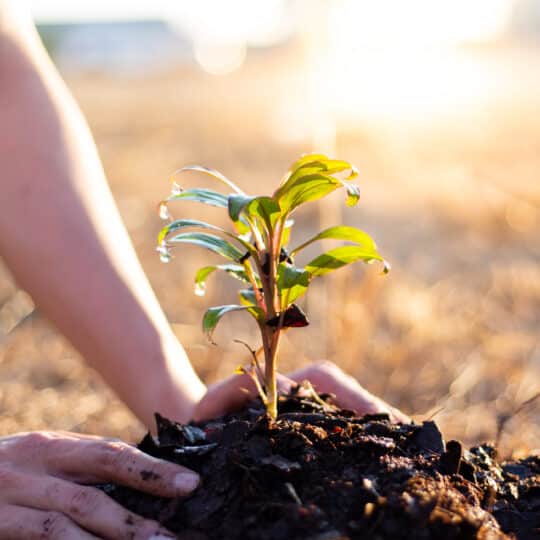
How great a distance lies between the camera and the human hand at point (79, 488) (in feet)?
3.87

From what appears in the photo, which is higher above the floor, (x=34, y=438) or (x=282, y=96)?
(x=282, y=96)

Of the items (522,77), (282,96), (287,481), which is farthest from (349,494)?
(522,77)

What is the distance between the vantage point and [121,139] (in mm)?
10953

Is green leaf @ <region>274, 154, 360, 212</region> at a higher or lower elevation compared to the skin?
lower

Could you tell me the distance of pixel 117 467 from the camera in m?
1.26

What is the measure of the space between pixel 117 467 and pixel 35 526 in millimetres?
166

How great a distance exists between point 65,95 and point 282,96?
2013cm

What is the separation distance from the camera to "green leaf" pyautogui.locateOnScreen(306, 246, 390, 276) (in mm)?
1239

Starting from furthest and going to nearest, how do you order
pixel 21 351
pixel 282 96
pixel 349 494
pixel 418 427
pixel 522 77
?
1. pixel 522 77
2. pixel 282 96
3. pixel 21 351
4. pixel 418 427
5. pixel 349 494

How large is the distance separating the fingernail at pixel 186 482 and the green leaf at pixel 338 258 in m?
0.41

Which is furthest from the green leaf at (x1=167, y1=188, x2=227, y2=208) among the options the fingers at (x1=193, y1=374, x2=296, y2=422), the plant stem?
the fingers at (x1=193, y1=374, x2=296, y2=422)

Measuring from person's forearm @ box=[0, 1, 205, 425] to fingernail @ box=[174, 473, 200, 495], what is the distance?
0.49 meters

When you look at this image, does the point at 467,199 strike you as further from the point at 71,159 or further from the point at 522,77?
the point at 522,77

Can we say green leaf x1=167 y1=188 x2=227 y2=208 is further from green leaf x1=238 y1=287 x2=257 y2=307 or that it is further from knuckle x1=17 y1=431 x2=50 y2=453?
knuckle x1=17 y1=431 x2=50 y2=453
